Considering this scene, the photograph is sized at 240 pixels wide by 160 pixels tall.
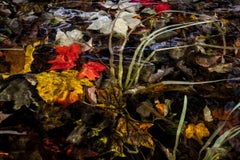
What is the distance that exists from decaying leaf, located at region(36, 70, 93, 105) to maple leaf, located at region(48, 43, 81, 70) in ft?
0.16

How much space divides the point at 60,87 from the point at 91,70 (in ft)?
0.52

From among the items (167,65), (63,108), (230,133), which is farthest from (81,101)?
(230,133)

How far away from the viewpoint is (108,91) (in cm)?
106

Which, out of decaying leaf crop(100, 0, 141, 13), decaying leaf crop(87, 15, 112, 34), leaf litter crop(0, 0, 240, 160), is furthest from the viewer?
decaying leaf crop(100, 0, 141, 13)

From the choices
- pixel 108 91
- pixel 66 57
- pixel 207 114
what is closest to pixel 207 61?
pixel 207 114

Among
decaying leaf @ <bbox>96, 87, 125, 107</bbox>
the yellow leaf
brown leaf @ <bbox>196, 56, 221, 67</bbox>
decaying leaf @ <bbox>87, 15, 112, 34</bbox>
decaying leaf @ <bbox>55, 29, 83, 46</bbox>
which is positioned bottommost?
the yellow leaf

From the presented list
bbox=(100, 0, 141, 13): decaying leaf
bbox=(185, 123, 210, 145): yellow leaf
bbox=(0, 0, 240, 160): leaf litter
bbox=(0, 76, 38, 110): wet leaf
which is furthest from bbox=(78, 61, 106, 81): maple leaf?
bbox=(100, 0, 141, 13): decaying leaf

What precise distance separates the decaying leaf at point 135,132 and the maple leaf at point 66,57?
1.16ft

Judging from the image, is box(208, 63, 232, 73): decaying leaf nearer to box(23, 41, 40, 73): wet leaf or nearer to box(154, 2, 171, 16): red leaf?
box(154, 2, 171, 16): red leaf

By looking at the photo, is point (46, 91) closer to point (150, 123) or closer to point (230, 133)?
point (150, 123)

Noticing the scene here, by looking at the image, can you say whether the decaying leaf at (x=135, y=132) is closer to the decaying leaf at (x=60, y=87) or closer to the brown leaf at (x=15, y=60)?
the decaying leaf at (x=60, y=87)

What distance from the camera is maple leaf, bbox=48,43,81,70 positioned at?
114cm

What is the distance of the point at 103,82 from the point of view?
1.10m

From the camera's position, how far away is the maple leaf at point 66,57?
1.14 metres
